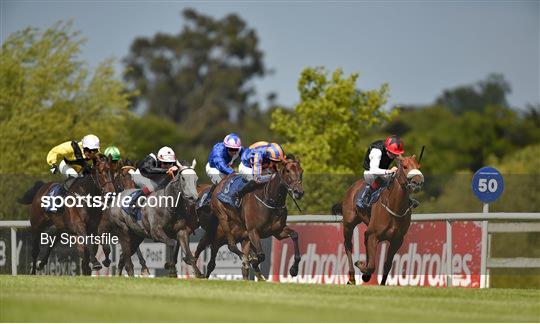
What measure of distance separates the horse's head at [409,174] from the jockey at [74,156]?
4.61 m

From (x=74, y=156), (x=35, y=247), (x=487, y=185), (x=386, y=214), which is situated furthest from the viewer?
(x=35, y=247)

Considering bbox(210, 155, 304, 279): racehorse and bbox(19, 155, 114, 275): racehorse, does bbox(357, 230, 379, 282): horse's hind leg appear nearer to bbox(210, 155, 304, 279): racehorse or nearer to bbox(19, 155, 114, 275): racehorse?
bbox(210, 155, 304, 279): racehorse

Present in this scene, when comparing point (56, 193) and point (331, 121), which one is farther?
point (331, 121)

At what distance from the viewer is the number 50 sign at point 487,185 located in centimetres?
2159

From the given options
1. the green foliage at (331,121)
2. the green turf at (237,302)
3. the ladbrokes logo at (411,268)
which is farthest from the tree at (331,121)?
the green turf at (237,302)

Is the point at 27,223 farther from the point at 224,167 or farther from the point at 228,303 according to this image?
the point at 228,303

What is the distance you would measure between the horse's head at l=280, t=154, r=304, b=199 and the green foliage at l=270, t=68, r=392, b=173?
63.2 ft

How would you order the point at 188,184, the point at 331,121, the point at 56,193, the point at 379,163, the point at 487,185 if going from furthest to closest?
the point at 331,121, the point at 487,185, the point at 56,193, the point at 188,184, the point at 379,163

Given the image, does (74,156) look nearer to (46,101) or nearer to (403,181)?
(403,181)

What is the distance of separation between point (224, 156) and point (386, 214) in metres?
2.69

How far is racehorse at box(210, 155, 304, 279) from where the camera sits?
1966 cm

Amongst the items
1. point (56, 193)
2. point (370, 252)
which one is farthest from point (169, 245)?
point (370, 252)

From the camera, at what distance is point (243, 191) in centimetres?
2030

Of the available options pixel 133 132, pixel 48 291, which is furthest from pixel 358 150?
pixel 133 132
